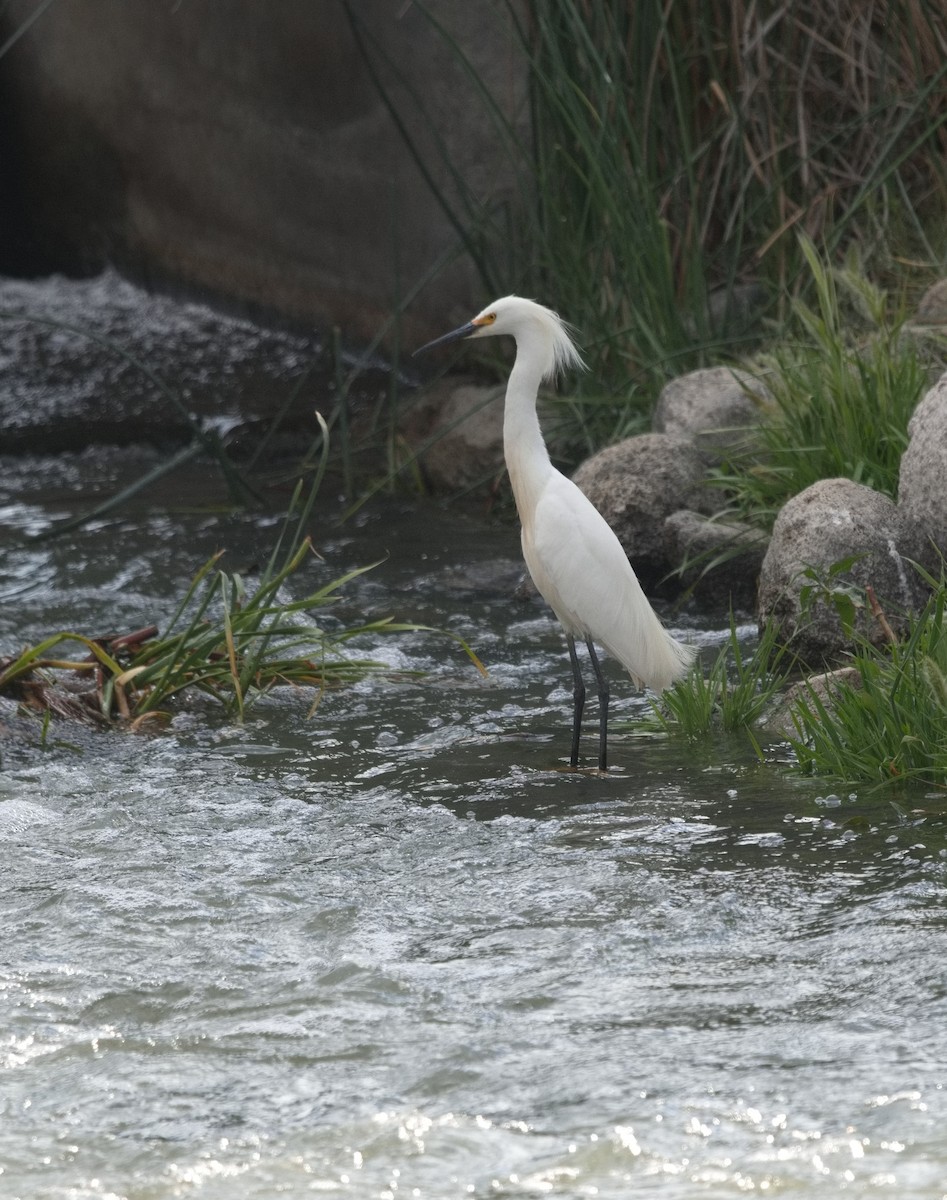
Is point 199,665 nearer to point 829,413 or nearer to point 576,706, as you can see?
point 576,706

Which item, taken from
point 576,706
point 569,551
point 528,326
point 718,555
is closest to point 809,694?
point 576,706

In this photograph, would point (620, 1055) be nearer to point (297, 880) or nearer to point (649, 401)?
point (297, 880)

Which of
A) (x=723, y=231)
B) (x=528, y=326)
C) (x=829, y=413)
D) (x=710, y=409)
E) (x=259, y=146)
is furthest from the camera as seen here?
(x=259, y=146)

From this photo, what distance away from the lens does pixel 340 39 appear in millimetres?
8883

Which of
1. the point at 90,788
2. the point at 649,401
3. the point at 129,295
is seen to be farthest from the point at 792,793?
the point at 129,295

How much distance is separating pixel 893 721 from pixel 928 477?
1.16m

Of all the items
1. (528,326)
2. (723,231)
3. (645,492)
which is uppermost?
(723,231)

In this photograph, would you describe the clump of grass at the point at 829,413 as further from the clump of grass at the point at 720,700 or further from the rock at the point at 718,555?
the clump of grass at the point at 720,700

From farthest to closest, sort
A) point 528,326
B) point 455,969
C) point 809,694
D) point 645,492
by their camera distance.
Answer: point 645,492 → point 528,326 → point 809,694 → point 455,969

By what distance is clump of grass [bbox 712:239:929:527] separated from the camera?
5.07 m

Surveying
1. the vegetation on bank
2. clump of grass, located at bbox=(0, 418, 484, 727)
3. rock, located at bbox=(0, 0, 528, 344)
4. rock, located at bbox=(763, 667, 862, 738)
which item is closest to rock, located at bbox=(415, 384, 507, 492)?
the vegetation on bank

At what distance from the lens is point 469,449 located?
702cm

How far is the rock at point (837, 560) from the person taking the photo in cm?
439

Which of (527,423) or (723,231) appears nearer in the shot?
(527,423)
